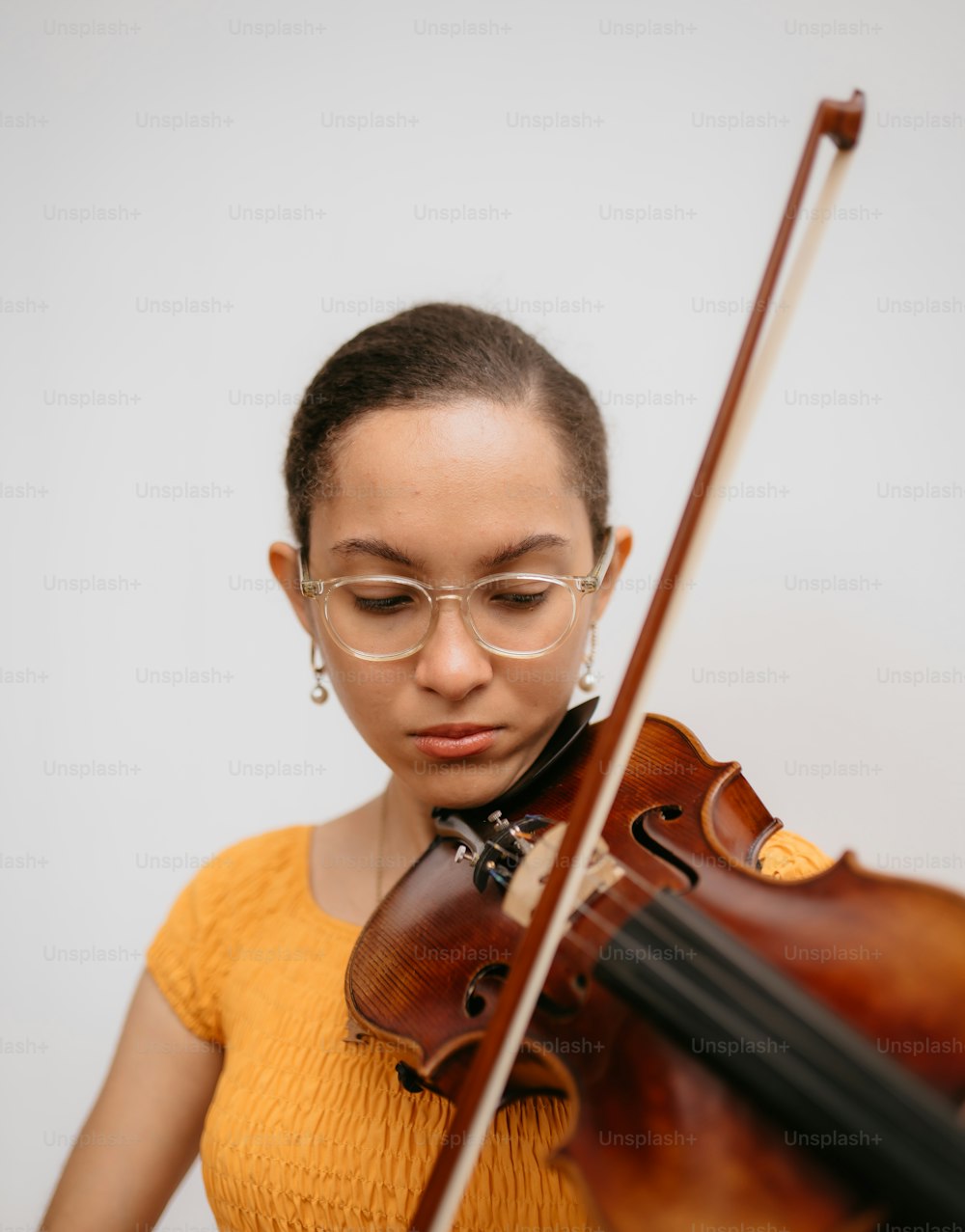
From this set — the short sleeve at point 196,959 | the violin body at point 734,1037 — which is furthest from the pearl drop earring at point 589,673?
the short sleeve at point 196,959

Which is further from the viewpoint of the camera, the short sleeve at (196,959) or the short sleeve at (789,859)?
the short sleeve at (196,959)

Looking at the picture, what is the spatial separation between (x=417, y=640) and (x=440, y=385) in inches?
8.5

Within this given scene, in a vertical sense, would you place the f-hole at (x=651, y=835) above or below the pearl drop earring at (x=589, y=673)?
below

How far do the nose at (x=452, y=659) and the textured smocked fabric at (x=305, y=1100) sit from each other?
0.27m

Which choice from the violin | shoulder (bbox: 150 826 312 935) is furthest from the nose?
shoulder (bbox: 150 826 312 935)

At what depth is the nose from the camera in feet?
2.64

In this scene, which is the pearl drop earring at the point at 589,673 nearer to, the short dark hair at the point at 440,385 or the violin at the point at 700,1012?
the short dark hair at the point at 440,385

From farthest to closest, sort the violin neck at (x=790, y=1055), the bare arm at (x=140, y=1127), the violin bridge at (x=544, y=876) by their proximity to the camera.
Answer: the bare arm at (x=140, y=1127) → the violin bridge at (x=544, y=876) → the violin neck at (x=790, y=1055)

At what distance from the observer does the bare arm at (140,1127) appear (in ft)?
3.49

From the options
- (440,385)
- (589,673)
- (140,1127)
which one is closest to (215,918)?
(140,1127)

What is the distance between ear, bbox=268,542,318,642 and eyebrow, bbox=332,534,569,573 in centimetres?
15

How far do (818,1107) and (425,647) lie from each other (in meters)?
0.44

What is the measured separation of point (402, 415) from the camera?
0.84 m

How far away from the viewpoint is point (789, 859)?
776mm
